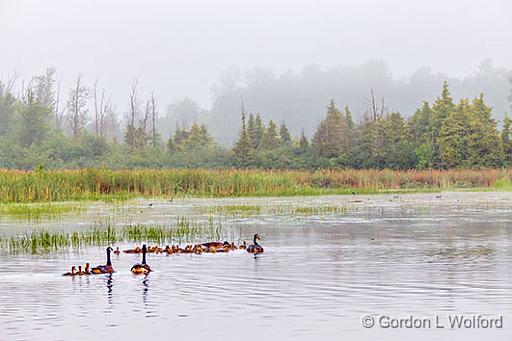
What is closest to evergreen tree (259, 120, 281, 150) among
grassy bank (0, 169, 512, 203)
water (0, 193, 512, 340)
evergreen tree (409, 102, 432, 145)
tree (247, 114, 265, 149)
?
tree (247, 114, 265, 149)

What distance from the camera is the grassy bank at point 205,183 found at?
4709 cm

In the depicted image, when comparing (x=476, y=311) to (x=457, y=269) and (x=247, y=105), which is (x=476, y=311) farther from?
(x=247, y=105)

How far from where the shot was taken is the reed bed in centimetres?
2500

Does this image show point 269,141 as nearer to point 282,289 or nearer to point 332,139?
point 332,139

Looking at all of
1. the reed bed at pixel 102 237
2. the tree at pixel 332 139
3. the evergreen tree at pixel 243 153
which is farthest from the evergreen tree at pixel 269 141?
the reed bed at pixel 102 237

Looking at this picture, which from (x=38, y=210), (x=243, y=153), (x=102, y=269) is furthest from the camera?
(x=243, y=153)

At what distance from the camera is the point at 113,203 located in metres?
45.3

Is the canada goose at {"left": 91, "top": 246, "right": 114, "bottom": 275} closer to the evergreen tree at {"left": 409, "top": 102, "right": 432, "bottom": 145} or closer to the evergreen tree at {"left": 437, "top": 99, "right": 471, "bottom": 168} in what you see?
the evergreen tree at {"left": 437, "top": 99, "right": 471, "bottom": 168}

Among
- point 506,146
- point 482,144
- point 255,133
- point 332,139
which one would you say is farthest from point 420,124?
point 255,133

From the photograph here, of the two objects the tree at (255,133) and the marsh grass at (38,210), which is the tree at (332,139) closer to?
the tree at (255,133)

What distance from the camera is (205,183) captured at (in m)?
54.4

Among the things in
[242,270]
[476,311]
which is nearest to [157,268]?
[242,270]

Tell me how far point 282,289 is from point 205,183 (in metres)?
37.3

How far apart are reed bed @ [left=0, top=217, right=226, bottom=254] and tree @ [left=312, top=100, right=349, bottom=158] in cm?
5845
